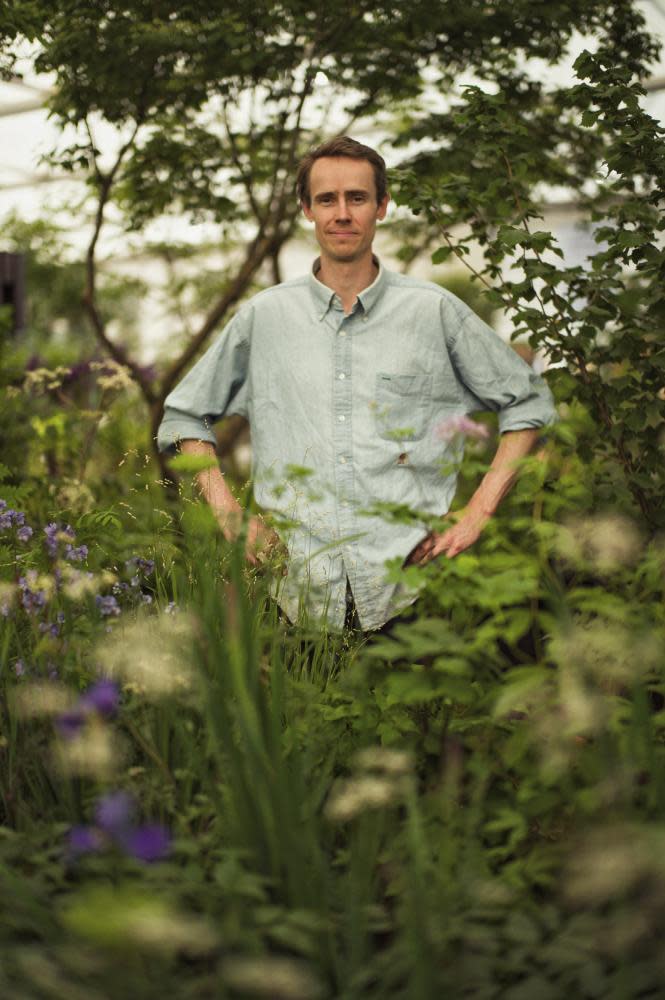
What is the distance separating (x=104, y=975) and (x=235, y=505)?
1.49 meters

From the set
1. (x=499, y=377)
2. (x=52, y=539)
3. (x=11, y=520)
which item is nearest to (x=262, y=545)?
(x=52, y=539)

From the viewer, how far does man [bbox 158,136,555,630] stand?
103 inches

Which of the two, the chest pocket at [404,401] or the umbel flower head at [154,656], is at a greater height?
the chest pocket at [404,401]

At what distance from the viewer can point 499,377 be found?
2.72m

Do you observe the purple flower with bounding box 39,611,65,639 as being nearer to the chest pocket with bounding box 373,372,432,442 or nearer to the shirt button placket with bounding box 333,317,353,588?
the shirt button placket with bounding box 333,317,353,588

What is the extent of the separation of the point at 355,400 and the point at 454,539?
1.60ft

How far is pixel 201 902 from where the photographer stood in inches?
52.9

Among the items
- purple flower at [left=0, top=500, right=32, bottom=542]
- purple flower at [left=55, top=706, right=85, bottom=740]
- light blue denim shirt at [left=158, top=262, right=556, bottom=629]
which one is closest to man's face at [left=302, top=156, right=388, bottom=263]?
light blue denim shirt at [left=158, top=262, right=556, bottom=629]

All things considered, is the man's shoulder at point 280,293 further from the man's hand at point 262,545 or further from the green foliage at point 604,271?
the man's hand at point 262,545

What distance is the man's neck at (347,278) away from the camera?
9.18 ft

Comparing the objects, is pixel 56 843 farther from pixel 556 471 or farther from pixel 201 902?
pixel 556 471

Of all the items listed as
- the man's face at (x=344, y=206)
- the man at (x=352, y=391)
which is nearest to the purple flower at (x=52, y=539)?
the man at (x=352, y=391)

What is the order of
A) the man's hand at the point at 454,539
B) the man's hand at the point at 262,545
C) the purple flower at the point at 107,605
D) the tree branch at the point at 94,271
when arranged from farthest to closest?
the tree branch at the point at 94,271 < the man's hand at the point at 454,539 < the man's hand at the point at 262,545 < the purple flower at the point at 107,605

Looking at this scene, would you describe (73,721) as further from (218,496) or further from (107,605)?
(218,496)
